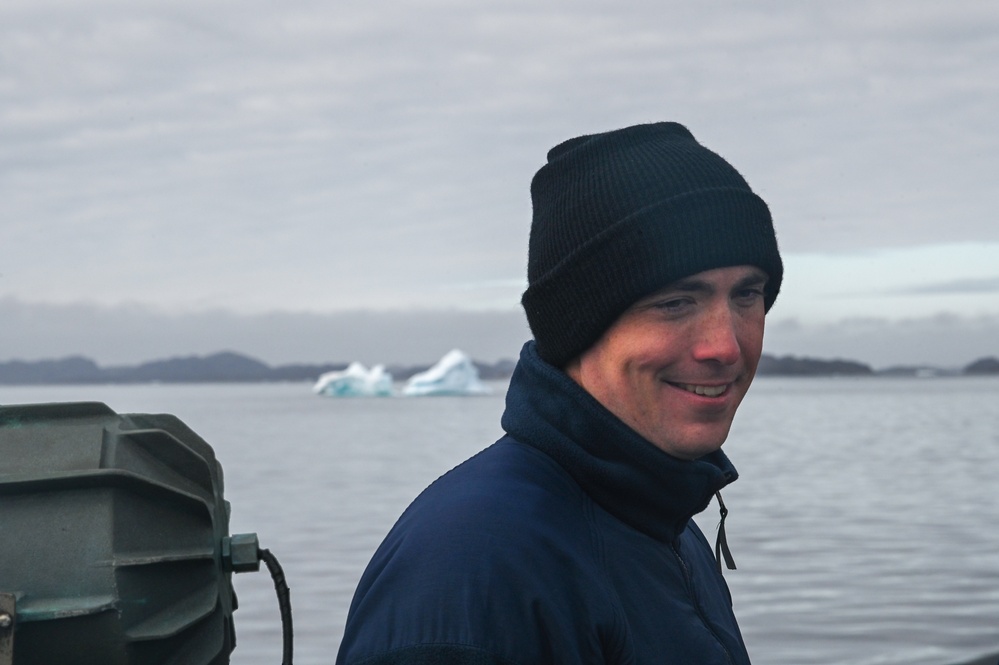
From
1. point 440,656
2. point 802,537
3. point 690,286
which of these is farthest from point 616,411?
point 802,537

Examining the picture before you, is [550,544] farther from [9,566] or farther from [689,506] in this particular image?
[9,566]

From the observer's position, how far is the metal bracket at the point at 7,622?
164 cm

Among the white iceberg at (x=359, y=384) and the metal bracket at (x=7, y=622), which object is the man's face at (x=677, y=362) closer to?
the metal bracket at (x=7, y=622)

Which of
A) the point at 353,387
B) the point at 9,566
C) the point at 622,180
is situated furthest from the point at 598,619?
the point at 353,387

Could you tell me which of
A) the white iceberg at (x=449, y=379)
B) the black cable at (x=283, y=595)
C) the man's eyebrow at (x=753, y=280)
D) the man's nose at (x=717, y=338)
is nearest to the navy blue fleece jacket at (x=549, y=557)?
the man's nose at (x=717, y=338)

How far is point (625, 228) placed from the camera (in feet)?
5.19

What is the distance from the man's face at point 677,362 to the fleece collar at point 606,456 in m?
0.03

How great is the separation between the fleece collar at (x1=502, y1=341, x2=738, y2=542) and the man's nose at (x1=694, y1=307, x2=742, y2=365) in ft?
0.44

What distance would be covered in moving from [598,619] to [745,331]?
1.41ft

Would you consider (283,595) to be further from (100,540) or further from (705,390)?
(705,390)

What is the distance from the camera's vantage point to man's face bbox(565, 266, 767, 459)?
62.6 inches

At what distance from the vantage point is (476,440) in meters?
48.0

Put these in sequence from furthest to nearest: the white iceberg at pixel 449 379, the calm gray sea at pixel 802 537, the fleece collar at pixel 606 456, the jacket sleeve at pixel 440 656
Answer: the white iceberg at pixel 449 379, the calm gray sea at pixel 802 537, the fleece collar at pixel 606 456, the jacket sleeve at pixel 440 656

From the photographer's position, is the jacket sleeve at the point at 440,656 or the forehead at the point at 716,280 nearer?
the jacket sleeve at the point at 440,656
